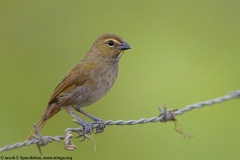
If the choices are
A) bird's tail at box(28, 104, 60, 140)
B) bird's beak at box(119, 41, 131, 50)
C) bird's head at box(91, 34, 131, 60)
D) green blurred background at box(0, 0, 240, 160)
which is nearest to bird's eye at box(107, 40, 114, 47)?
bird's head at box(91, 34, 131, 60)

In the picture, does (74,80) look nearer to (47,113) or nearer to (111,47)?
(47,113)

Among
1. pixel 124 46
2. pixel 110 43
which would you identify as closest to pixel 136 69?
pixel 110 43

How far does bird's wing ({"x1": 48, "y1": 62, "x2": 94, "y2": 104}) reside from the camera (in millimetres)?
8242

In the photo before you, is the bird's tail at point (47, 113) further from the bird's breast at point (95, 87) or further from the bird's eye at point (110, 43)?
the bird's eye at point (110, 43)

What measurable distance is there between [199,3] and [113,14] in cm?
184

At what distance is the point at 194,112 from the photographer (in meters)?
11.3

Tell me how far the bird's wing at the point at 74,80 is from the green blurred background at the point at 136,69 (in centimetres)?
189

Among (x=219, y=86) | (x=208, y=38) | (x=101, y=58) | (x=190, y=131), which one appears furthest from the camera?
(x=208, y=38)

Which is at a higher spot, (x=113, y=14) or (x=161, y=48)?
(x=113, y=14)

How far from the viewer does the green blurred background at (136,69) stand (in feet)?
35.1

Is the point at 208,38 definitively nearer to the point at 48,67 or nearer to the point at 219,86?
the point at 219,86

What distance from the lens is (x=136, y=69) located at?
1336 centimetres

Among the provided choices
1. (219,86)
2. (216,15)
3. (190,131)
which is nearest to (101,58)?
(190,131)

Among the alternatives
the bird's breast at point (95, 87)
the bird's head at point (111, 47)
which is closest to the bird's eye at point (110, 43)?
the bird's head at point (111, 47)
